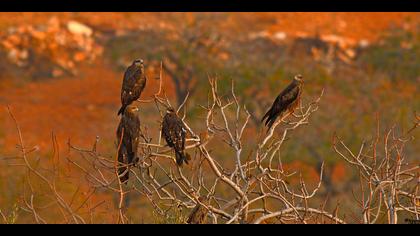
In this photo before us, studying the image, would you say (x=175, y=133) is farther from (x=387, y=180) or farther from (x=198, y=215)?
(x=387, y=180)

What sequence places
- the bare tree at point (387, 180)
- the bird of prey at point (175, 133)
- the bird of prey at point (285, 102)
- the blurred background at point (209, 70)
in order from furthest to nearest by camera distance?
the blurred background at point (209, 70) < the bird of prey at point (285, 102) < the bird of prey at point (175, 133) < the bare tree at point (387, 180)

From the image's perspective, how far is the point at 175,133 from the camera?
23.6 feet

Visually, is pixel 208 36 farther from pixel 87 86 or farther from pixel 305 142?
pixel 305 142

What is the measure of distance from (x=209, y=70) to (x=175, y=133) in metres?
21.0

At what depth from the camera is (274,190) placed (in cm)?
675

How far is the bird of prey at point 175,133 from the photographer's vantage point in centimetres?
706

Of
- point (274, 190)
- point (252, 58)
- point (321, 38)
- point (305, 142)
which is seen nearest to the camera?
point (274, 190)

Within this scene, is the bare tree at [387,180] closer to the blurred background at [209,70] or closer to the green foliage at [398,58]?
the blurred background at [209,70]

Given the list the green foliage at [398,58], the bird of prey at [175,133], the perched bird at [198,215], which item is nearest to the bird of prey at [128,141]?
the bird of prey at [175,133]

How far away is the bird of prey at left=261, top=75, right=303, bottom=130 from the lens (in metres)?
8.22

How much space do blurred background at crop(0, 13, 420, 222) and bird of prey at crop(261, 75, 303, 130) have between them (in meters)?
8.35

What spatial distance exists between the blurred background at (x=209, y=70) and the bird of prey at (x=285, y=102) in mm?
8352

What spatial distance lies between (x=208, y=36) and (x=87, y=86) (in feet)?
20.2
